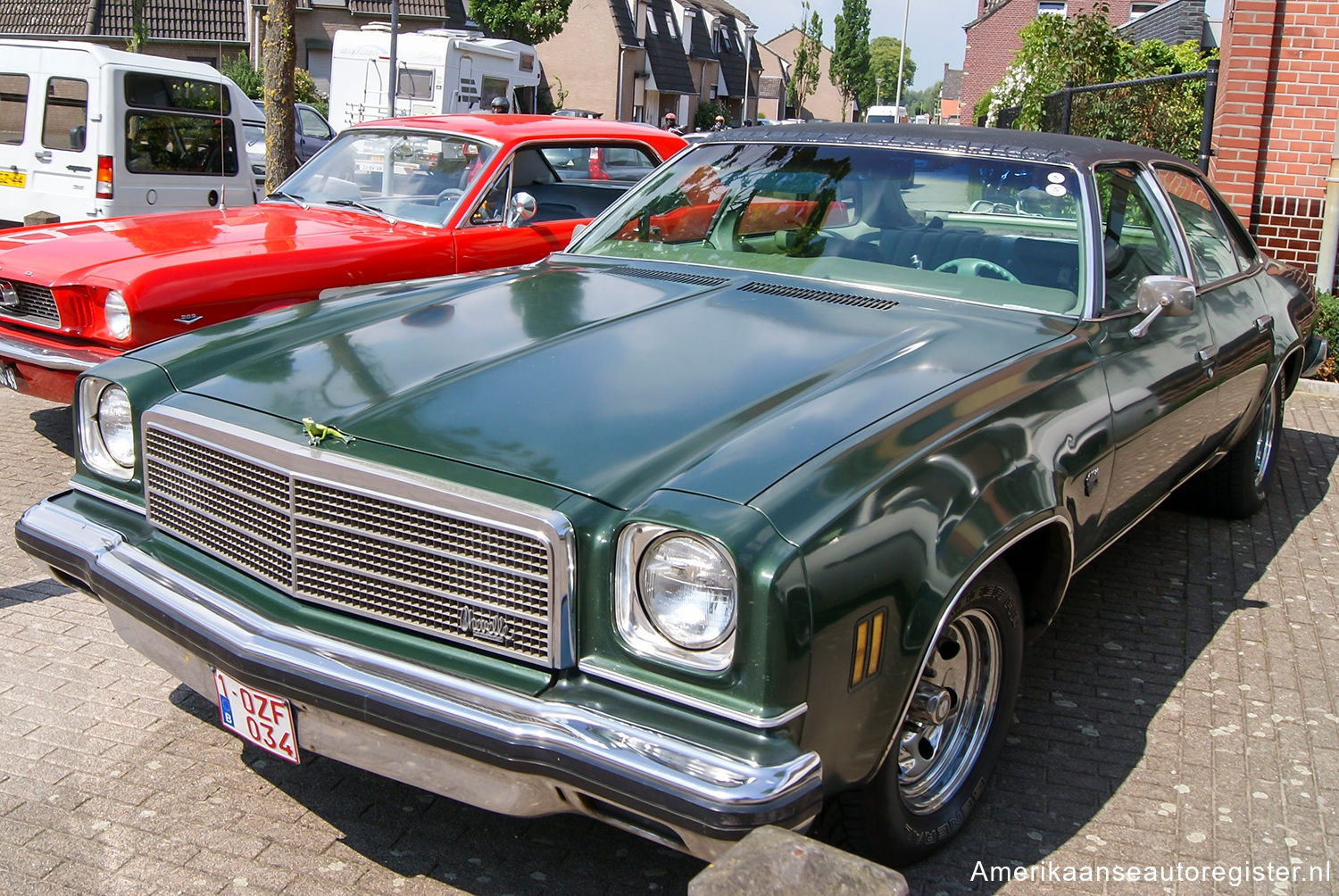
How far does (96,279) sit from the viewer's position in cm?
530

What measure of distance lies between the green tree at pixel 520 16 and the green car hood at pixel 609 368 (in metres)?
31.2

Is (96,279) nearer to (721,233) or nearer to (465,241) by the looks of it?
(465,241)

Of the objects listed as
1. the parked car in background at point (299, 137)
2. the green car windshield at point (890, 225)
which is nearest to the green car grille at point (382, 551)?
the green car windshield at point (890, 225)

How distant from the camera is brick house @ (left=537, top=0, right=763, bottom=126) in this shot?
4659cm

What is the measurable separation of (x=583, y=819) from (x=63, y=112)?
8.42m

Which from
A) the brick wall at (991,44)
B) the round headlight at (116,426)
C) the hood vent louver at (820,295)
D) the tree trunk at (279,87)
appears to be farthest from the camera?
the brick wall at (991,44)

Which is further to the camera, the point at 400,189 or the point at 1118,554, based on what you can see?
the point at 400,189

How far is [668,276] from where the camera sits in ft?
13.3

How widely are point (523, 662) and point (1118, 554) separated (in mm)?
3507

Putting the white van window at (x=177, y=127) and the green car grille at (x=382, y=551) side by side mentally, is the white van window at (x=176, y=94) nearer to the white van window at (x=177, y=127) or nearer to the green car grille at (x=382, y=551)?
the white van window at (x=177, y=127)

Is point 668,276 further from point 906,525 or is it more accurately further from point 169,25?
point 169,25

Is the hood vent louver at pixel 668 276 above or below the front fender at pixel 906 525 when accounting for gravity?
above

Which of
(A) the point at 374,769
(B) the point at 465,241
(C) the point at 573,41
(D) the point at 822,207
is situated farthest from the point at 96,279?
(C) the point at 573,41

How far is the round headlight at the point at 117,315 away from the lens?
17.1 ft
